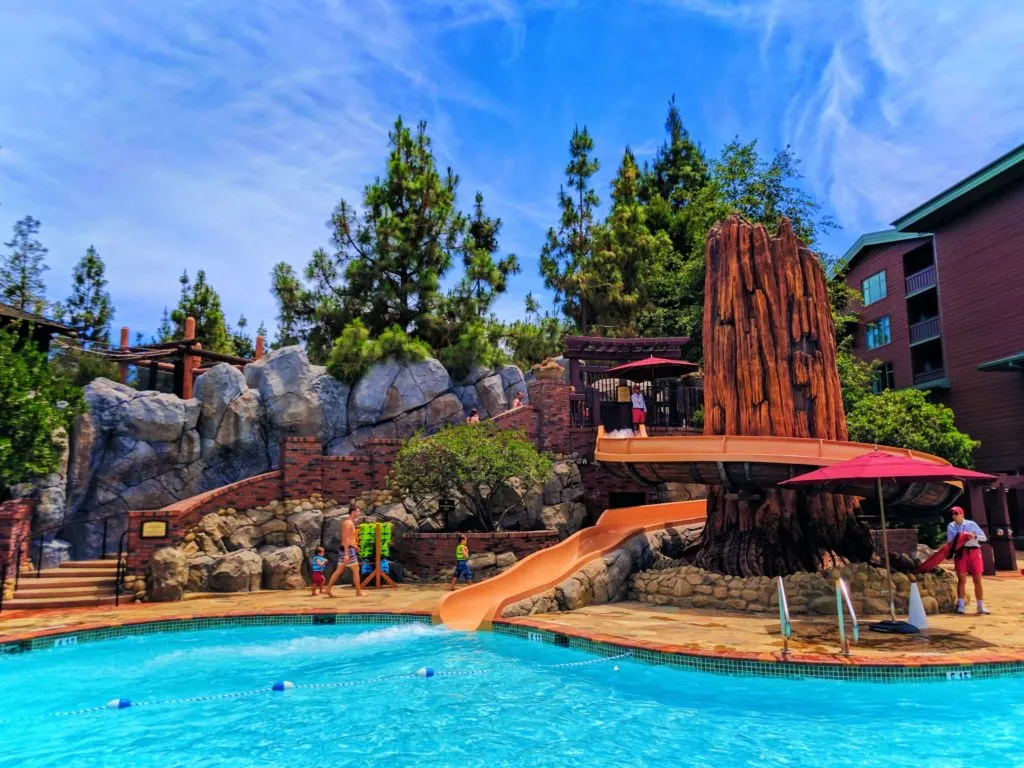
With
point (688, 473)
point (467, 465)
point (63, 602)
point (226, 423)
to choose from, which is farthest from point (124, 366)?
point (688, 473)

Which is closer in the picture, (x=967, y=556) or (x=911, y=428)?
(x=967, y=556)

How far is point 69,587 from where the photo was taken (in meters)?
14.4

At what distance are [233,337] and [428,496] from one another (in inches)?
1170

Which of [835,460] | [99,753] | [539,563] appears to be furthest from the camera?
[539,563]

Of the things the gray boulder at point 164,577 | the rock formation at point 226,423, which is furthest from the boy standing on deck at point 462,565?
the rock formation at point 226,423

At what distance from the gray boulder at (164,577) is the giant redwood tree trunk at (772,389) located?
35.1ft

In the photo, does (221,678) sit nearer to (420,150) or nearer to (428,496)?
(428,496)

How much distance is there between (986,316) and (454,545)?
24471 mm

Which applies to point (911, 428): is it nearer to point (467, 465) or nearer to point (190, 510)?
point (467, 465)

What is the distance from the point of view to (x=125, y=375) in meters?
27.1

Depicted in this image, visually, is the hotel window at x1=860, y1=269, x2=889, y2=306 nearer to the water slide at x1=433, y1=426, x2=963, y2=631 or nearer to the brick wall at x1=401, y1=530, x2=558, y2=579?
the water slide at x1=433, y1=426, x2=963, y2=631

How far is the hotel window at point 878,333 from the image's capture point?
34344 mm

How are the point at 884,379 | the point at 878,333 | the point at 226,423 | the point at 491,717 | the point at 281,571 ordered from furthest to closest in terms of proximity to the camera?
the point at 878,333 < the point at 884,379 < the point at 226,423 < the point at 281,571 < the point at 491,717

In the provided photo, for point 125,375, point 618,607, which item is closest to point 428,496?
point 618,607
